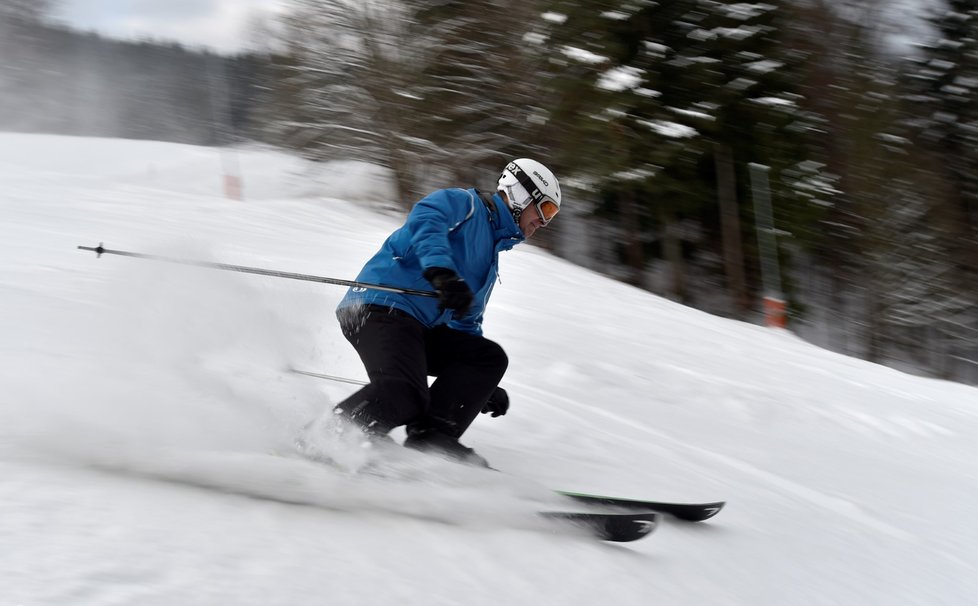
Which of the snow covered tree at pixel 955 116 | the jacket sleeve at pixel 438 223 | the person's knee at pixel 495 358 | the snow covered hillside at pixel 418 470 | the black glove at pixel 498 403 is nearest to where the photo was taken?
the snow covered hillside at pixel 418 470

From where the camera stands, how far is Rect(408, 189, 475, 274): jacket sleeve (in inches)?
128

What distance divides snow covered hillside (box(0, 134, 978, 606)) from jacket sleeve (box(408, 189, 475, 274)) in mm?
801

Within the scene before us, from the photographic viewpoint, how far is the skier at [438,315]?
3.16m

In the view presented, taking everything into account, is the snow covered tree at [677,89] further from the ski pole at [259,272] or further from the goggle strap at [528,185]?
the ski pole at [259,272]

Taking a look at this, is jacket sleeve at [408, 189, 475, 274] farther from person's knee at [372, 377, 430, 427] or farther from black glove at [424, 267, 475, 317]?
person's knee at [372, 377, 430, 427]

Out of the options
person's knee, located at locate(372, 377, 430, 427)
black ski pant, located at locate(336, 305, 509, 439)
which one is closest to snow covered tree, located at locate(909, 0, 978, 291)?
black ski pant, located at locate(336, 305, 509, 439)

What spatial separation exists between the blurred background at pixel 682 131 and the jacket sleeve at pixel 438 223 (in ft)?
25.5

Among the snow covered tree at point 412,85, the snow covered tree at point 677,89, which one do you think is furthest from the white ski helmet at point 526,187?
the snow covered tree at point 412,85

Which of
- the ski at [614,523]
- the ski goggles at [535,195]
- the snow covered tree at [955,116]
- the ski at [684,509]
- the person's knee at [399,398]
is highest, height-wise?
the ski goggles at [535,195]

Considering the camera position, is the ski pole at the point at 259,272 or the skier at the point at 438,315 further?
the ski pole at the point at 259,272

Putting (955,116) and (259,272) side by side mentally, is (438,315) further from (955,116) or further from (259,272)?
(955,116)

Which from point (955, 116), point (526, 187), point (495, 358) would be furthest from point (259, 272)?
point (955, 116)

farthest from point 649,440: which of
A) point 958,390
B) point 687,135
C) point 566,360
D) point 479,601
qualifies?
point 687,135

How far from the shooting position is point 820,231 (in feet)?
64.7
